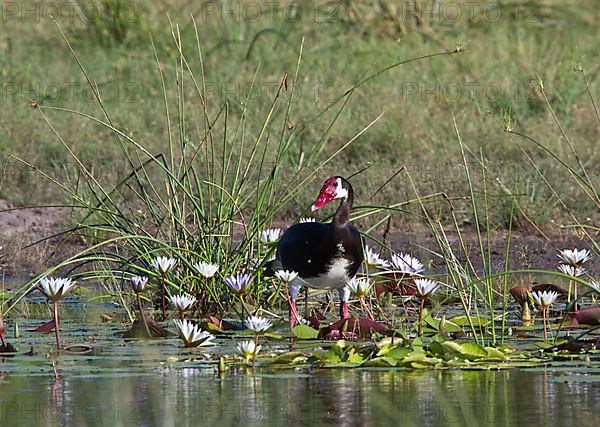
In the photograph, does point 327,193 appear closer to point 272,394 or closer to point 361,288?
point 361,288

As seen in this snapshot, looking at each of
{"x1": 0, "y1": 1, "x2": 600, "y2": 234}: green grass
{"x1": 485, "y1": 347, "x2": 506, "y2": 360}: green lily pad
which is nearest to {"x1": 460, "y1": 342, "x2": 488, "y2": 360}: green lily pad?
{"x1": 485, "y1": 347, "x2": 506, "y2": 360}: green lily pad

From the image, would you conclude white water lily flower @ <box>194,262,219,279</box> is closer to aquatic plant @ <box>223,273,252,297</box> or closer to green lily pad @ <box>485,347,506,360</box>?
aquatic plant @ <box>223,273,252,297</box>

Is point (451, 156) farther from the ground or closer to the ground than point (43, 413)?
farther from the ground

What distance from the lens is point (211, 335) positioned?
582cm

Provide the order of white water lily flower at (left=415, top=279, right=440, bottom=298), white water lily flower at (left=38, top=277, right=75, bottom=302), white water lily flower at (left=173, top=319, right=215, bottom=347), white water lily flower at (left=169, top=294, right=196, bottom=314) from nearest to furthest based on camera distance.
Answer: white water lily flower at (left=173, top=319, right=215, bottom=347) → white water lily flower at (left=38, top=277, right=75, bottom=302) → white water lily flower at (left=415, top=279, right=440, bottom=298) → white water lily flower at (left=169, top=294, right=196, bottom=314)

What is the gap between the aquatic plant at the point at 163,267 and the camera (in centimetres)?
627

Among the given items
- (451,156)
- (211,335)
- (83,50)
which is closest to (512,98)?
(451,156)

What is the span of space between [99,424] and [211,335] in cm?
137

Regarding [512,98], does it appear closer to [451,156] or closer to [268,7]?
[451,156]

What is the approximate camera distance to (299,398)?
4855 mm

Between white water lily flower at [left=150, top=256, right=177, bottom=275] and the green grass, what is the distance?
6.44 ft

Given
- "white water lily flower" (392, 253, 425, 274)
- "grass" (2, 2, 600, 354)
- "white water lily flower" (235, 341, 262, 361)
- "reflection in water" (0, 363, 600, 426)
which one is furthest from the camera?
"grass" (2, 2, 600, 354)

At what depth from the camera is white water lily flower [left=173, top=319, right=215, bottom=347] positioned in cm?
564

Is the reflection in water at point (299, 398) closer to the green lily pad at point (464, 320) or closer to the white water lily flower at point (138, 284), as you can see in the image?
the green lily pad at point (464, 320)
